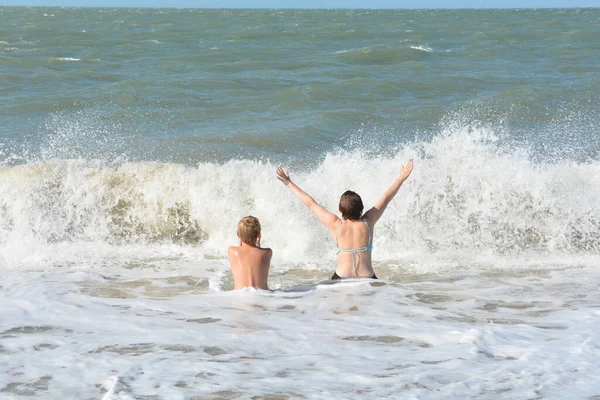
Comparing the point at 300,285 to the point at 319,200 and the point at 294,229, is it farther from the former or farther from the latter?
the point at 319,200

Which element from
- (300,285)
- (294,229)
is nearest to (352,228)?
(300,285)

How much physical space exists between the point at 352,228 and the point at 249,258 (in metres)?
0.88

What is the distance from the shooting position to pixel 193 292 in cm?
730

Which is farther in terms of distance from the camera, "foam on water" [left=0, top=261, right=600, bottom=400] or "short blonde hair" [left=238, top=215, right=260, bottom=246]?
"short blonde hair" [left=238, top=215, right=260, bottom=246]

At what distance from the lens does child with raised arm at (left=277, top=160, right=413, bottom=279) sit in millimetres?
6645

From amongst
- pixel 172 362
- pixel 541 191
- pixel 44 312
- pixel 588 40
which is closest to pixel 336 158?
pixel 541 191

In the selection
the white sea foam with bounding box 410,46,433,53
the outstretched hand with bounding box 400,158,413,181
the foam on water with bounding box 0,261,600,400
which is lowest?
the foam on water with bounding box 0,261,600,400

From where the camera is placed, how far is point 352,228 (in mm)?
6656

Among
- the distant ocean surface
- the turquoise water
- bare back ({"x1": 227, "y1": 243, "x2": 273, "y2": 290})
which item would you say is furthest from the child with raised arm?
the turquoise water

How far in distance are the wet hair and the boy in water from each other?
716 millimetres

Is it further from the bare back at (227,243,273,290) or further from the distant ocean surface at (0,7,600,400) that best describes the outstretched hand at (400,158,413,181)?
the bare back at (227,243,273,290)

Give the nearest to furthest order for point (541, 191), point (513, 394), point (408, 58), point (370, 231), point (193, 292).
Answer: point (513, 394) → point (370, 231) → point (193, 292) → point (541, 191) → point (408, 58)

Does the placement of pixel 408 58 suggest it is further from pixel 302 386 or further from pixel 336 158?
pixel 302 386

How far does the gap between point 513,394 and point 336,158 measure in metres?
6.44
